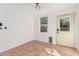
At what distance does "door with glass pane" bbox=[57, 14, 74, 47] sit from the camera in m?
1.73

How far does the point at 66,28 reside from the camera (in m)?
1.75

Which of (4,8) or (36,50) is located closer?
(4,8)

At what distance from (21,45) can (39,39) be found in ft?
1.17

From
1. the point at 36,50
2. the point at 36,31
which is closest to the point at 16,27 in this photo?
the point at 36,31

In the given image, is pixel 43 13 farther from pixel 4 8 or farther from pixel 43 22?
pixel 4 8

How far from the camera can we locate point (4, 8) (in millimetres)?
1638

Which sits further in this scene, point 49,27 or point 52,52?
point 49,27

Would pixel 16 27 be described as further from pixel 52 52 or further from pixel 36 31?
pixel 52 52

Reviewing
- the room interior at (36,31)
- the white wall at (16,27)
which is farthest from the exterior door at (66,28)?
the white wall at (16,27)

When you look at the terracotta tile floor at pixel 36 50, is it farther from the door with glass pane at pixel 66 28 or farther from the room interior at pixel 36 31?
the door with glass pane at pixel 66 28

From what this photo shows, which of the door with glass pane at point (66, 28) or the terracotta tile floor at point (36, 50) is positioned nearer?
the terracotta tile floor at point (36, 50)

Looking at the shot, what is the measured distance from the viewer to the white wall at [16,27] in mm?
1694

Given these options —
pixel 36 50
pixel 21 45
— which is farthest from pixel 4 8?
pixel 36 50

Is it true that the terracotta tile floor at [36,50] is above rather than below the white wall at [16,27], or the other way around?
below
